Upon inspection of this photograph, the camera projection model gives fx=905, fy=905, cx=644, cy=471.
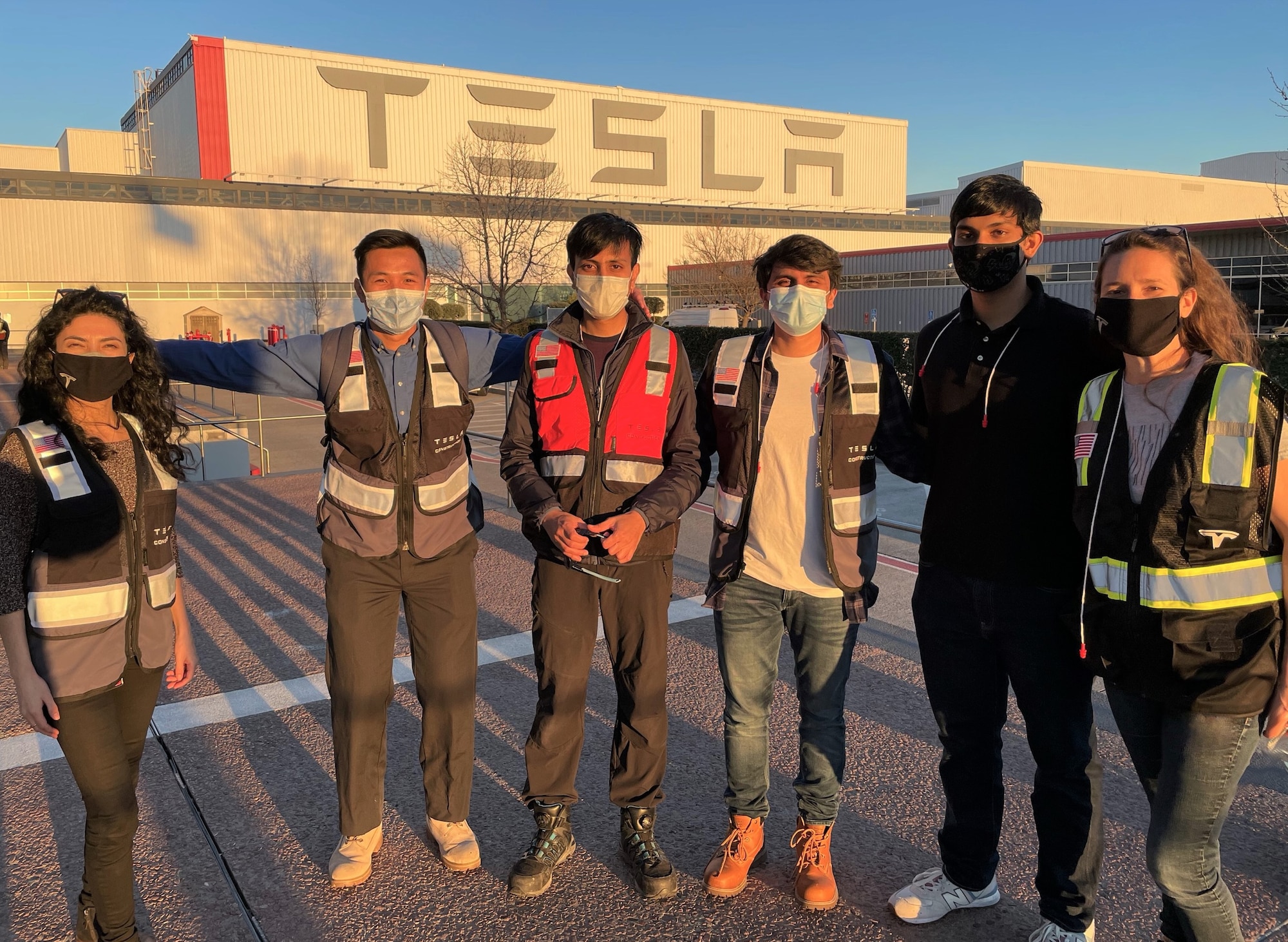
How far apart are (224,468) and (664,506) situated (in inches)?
568

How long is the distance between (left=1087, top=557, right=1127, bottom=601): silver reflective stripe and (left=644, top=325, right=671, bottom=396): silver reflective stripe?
4.59ft

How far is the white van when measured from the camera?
28.9 metres

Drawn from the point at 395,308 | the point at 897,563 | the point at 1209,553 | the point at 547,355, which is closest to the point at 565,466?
the point at 547,355

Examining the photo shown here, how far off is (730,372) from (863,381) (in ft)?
1.42

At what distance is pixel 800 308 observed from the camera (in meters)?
2.95

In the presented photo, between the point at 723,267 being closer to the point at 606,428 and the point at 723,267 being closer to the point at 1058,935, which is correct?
the point at 606,428

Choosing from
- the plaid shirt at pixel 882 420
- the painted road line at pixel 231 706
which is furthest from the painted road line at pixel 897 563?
the plaid shirt at pixel 882 420

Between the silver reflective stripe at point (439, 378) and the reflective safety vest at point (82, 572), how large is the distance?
94 cm

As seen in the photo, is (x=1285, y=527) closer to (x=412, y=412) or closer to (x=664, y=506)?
(x=664, y=506)

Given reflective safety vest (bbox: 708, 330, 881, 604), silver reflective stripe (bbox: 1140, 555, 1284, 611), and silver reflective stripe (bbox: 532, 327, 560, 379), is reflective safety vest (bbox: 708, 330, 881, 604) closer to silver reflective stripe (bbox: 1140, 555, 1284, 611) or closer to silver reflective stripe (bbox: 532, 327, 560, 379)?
silver reflective stripe (bbox: 532, 327, 560, 379)

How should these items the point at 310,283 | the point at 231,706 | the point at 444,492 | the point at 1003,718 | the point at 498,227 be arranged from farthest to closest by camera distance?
the point at 310,283 < the point at 498,227 < the point at 231,706 < the point at 444,492 < the point at 1003,718

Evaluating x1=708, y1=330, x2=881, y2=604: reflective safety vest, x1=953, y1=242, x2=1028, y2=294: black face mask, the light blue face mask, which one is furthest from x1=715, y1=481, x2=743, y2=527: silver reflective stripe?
x1=953, y1=242, x2=1028, y2=294: black face mask

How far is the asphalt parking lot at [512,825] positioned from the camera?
2.80 metres

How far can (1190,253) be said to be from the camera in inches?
89.9
